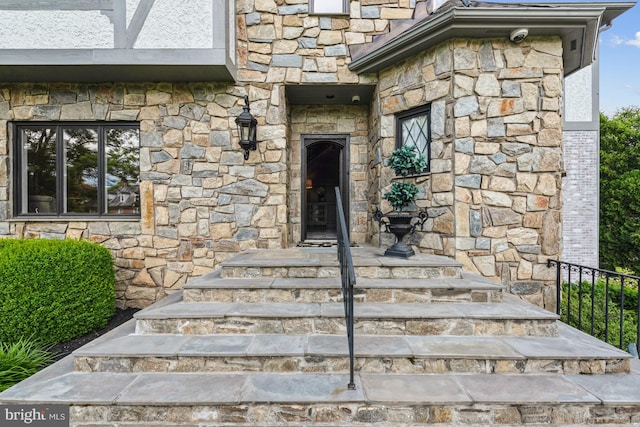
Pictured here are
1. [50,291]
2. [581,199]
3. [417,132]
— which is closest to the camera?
[50,291]

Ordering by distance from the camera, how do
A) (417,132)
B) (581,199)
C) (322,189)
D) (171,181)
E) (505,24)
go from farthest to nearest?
(322,189) < (581,199) < (171,181) < (417,132) < (505,24)

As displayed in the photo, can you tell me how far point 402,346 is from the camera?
2232mm

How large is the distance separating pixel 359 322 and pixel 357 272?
70 centimetres

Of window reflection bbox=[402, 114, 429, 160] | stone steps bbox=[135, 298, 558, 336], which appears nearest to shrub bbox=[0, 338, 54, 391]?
stone steps bbox=[135, 298, 558, 336]

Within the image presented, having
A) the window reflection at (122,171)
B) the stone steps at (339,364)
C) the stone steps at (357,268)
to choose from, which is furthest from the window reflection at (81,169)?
the stone steps at (357,268)

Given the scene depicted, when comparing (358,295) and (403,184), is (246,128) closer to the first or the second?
(403,184)

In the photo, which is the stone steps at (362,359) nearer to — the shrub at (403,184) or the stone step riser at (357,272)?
the stone step riser at (357,272)

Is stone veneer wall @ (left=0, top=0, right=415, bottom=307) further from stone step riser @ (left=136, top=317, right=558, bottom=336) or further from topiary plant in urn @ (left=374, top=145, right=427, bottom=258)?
stone step riser @ (left=136, top=317, right=558, bottom=336)

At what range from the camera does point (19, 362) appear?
239cm

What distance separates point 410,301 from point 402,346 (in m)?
0.63

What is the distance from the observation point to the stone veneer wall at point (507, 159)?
345 centimetres

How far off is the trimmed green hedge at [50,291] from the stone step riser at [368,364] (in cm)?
130

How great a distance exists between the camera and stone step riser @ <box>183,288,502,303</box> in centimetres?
278

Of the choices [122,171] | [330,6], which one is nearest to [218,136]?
[122,171]
